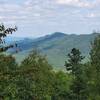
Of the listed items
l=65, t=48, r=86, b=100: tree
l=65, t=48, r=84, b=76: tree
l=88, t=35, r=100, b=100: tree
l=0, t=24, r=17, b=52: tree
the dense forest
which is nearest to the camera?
l=0, t=24, r=17, b=52: tree

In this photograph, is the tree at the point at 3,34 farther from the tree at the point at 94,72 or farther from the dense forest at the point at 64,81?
the tree at the point at 94,72

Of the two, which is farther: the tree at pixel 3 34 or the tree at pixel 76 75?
the tree at pixel 76 75

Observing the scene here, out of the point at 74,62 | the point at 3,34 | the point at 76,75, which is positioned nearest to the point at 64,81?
the point at 74,62

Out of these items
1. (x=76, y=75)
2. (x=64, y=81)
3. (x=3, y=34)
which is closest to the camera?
(x=3, y=34)

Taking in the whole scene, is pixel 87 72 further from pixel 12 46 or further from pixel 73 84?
pixel 12 46

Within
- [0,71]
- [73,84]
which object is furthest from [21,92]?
[0,71]

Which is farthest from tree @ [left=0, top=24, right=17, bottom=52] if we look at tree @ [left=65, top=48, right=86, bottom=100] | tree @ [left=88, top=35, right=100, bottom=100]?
tree @ [left=65, top=48, right=86, bottom=100]

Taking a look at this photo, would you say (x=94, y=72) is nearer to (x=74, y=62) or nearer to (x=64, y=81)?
(x=74, y=62)

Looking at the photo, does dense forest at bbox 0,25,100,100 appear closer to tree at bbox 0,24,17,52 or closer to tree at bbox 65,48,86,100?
tree at bbox 65,48,86,100

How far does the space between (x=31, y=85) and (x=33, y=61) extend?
5.34m

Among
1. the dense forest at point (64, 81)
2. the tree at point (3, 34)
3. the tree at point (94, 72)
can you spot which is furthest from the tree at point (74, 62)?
the tree at point (3, 34)

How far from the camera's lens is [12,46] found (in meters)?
19.8

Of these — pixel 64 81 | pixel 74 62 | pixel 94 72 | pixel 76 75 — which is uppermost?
pixel 74 62

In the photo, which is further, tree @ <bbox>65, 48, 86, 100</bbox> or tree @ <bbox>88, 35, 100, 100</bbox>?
tree @ <bbox>65, 48, 86, 100</bbox>
